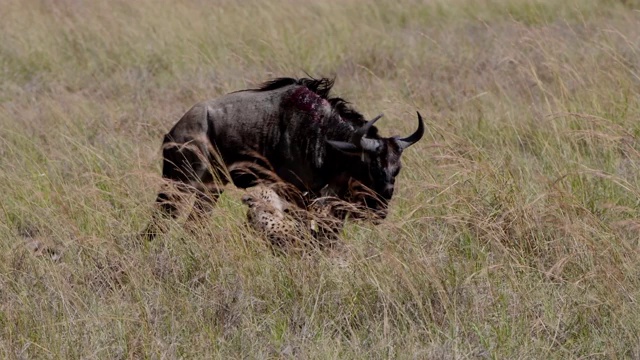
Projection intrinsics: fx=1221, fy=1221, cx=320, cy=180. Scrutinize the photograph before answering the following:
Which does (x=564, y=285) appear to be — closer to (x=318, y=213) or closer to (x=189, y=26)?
(x=318, y=213)

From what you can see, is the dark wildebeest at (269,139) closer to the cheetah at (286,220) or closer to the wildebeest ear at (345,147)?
the wildebeest ear at (345,147)

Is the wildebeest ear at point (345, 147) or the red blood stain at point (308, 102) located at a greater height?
the red blood stain at point (308, 102)

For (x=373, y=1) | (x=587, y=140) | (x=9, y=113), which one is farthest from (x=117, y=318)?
(x=373, y=1)

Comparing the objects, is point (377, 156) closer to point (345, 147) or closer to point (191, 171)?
point (345, 147)

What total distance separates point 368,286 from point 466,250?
2.47 feet

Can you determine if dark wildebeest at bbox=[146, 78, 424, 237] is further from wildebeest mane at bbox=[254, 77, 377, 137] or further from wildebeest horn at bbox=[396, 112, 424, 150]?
wildebeest horn at bbox=[396, 112, 424, 150]

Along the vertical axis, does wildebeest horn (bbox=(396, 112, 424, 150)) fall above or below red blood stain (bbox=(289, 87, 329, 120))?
below

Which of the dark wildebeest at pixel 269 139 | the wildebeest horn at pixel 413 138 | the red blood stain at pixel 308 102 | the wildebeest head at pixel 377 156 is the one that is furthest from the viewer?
the red blood stain at pixel 308 102

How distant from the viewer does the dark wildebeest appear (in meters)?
7.12

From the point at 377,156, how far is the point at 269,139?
889 millimetres

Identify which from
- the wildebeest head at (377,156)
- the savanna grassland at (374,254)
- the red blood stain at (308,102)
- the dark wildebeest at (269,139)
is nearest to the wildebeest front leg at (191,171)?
the dark wildebeest at (269,139)

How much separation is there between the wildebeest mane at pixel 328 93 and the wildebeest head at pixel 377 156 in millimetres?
261

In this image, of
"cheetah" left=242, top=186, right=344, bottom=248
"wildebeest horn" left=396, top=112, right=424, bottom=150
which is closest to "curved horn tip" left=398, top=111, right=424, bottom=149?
"wildebeest horn" left=396, top=112, right=424, bottom=150

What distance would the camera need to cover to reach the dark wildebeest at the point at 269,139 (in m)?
7.12
